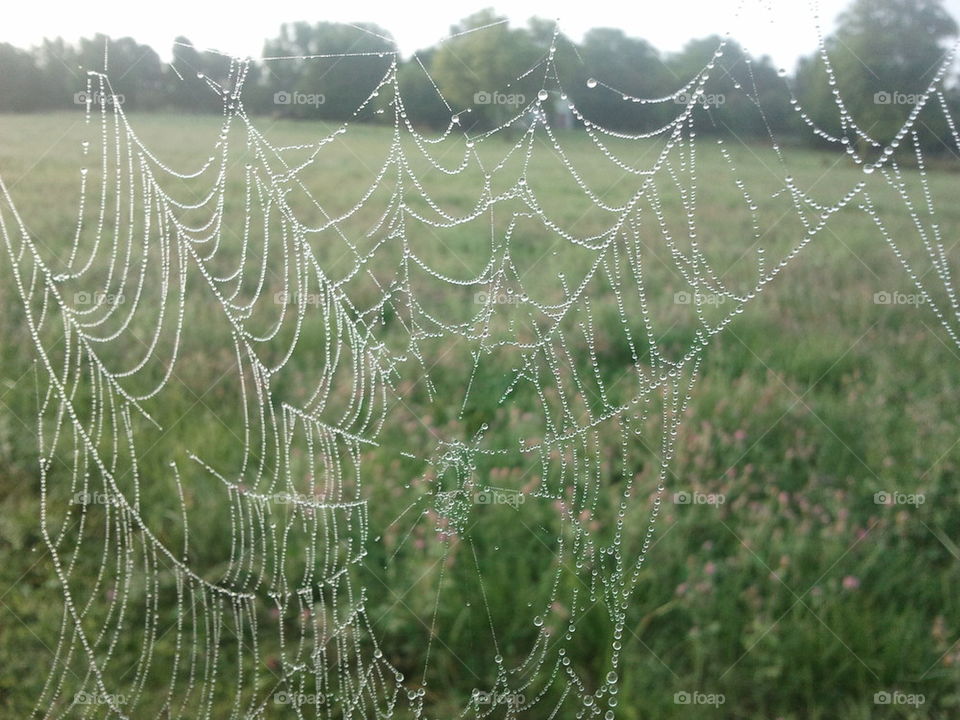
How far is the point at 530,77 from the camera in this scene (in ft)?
6.54

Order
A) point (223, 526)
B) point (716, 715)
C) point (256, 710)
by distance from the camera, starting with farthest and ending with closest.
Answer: point (223, 526) → point (256, 710) → point (716, 715)

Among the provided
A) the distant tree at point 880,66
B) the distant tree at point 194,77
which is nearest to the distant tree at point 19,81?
the distant tree at point 194,77

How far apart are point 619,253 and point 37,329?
4.86 ft

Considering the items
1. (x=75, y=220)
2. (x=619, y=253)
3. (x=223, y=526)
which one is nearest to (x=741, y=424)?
(x=619, y=253)

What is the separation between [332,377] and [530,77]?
903 millimetres

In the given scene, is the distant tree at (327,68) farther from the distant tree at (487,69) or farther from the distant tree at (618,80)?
the distant tree at (618,80)

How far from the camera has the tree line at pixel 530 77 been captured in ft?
6.15

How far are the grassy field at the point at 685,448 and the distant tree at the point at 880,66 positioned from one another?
0.37 ft

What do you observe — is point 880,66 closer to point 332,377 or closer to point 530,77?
point 530,77

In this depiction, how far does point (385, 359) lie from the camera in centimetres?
209

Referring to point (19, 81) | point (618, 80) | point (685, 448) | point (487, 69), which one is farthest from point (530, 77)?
point (19, 81)

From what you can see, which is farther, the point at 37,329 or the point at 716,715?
the point at 37,329

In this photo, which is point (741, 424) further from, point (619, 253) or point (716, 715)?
point (716, 715)

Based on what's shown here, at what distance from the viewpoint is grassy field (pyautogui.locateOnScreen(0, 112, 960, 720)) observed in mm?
1791
